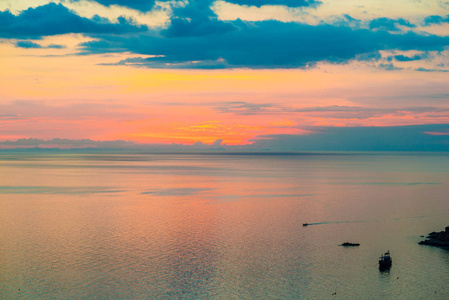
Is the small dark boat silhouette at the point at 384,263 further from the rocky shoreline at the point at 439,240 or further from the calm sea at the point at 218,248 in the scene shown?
the rocky shoreline at the point at 439,240

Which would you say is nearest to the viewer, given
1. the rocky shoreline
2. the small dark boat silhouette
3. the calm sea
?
the calm sea

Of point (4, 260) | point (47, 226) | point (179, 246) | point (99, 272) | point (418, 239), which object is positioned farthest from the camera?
point (47, 226)

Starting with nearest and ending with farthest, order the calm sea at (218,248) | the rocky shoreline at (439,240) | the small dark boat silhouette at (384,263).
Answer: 1. the calm sea at (218,248)
2. the small dark boat silhouette at (384,263)
3. the rocky shoreline at (439,240)

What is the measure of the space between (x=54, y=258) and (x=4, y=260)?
5.99 m

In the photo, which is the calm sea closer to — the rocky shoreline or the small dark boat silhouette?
the small dark boat silhouette

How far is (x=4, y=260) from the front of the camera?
5641 centimetres

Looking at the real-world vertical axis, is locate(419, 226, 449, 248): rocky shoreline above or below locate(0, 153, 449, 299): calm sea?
above

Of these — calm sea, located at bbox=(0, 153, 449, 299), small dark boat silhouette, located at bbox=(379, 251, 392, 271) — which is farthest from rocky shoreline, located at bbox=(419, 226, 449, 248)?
small dark boat silhouette, located at bbox=(379, 251, 392, 271)

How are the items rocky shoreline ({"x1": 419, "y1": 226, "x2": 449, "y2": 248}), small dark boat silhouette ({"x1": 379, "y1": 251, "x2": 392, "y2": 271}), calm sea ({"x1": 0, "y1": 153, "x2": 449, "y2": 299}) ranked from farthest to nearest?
1. rocky shoreline ({"x1": 419, "y1": 226, "x2": 449, "y2": 248})
2. small dark boat silhouette ({"x1": 379, "y1": 251, "x2": 392, "y2": 271})
3. calm sea ({"x1": 0, "y1": 153, "x2": 449, "y2": 299})

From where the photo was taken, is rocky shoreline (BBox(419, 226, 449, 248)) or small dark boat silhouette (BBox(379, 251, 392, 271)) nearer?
small dark boat silhouette (BBox(379, 251, 392, 271))

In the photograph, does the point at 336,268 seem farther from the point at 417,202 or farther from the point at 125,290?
the point at 417,202

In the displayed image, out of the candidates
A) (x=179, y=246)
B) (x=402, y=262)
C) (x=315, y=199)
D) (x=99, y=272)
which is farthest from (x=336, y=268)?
(x=315, y=199)

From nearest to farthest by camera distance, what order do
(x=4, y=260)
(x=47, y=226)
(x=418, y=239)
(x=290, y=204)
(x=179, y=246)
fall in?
(x=4, y=260), (x=179, y=246), (x=418, y=239), (x=47, y=226), (x=290, y=204)

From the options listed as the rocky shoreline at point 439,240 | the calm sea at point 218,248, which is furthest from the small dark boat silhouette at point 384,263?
the rocky shoreline at point 439,240
